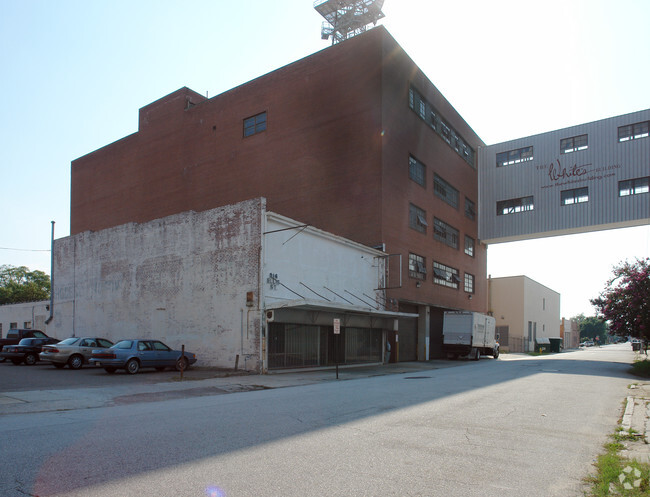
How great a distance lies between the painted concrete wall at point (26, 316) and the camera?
3775 centimetres

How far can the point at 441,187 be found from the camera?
4262cm

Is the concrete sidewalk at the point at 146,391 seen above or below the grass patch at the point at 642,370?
above

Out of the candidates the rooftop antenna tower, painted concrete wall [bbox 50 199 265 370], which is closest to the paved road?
painted concrete wall [bbox 50 199 265 370]

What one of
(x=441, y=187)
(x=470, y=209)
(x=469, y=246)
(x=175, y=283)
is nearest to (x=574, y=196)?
(x=470, y=209)

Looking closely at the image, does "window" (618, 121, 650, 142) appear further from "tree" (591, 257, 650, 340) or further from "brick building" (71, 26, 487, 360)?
"tree" (591, 257, 650, 340)

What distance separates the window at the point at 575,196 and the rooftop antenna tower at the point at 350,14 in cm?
2714

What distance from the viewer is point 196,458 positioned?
659 centimetres

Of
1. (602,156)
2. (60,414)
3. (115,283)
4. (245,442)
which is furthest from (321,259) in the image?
(602,156)

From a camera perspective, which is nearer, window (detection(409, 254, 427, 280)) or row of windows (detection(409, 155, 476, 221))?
window (detection(409, 254, 427, 280))

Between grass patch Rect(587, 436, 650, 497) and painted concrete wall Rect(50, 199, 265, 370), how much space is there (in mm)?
17252

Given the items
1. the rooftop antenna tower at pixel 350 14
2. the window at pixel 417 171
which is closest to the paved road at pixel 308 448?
the window at pixel 417 171

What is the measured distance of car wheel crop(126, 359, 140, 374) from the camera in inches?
846

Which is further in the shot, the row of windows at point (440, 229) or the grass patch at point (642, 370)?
the row of windows at point (440, 229)

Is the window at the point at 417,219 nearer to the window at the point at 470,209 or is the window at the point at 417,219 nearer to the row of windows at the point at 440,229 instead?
the row of windows at the point at 440,229
